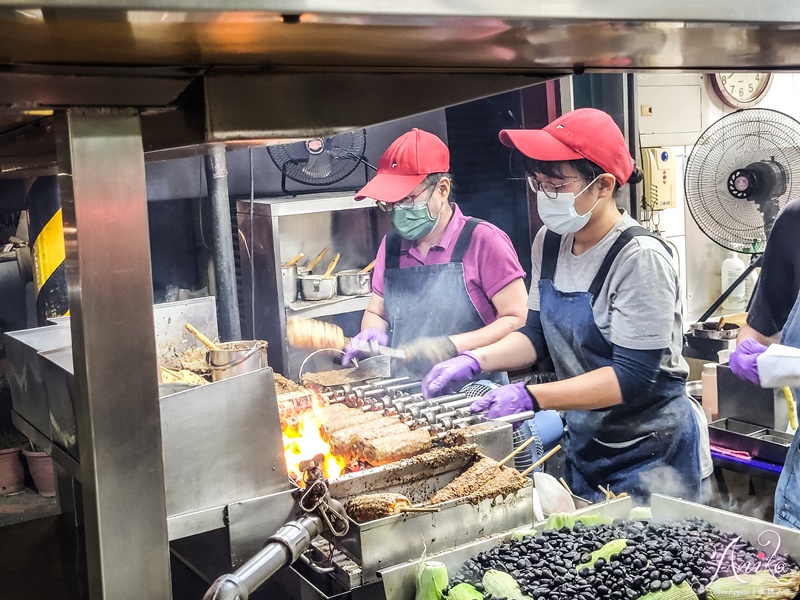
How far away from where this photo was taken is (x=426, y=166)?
4.02 m

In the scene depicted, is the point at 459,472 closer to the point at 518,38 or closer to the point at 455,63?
the point at 455,63

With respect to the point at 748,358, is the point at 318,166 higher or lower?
higher

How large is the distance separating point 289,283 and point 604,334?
102 inches

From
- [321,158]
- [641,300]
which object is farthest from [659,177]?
[641,300]

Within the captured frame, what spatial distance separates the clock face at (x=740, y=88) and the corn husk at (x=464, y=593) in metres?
5.79

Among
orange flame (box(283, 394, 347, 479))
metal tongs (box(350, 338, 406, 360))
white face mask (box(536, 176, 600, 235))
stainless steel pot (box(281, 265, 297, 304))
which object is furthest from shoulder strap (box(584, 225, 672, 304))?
stainless steel pot (box(281, 265, 297, 304))

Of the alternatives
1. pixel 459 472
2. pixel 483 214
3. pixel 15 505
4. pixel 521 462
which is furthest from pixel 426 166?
pixel 15 505

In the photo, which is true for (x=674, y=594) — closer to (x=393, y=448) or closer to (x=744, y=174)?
(x=393, y=448)

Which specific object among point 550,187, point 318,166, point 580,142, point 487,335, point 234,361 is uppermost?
point 318,166

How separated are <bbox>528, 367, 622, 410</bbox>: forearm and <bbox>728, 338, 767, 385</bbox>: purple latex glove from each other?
0.49 metres

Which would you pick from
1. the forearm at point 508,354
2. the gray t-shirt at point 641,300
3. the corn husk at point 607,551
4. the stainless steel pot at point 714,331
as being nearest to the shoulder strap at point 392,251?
the forearm at point 508,354

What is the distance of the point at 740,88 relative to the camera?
6605mm

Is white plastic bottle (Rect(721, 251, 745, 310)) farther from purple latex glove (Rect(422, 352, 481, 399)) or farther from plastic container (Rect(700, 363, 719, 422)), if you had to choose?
purple latex glove (Rect(422, 352, 481, 399))

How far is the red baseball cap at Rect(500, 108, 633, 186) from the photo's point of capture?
3.20 metres
